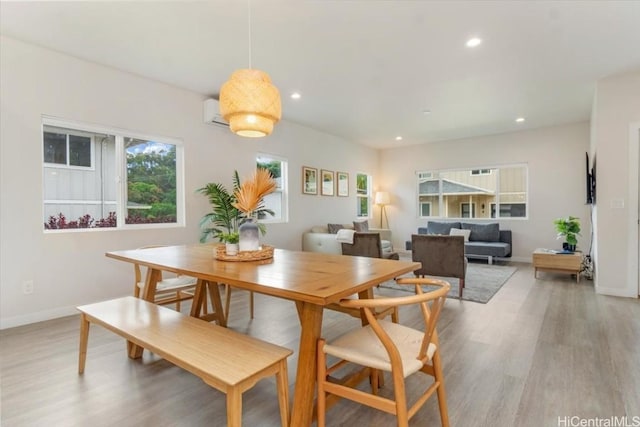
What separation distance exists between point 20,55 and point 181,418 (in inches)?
139

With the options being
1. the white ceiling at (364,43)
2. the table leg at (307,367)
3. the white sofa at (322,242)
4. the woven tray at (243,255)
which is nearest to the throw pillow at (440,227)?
the white sofa at (322,242)

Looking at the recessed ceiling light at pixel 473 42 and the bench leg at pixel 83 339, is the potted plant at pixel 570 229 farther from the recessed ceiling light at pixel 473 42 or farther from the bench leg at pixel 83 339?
the bench leg at pixel 83 339

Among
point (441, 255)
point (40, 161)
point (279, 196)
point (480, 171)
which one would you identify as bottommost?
point (441, 255)

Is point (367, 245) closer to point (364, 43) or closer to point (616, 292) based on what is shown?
point (364, 43)

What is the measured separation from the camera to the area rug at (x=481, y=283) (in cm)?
394

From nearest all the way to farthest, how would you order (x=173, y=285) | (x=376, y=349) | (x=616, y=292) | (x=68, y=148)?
(x=376, y=349)
(x=173, y=285)
(x=68, y=148)
(x=616, y=292)

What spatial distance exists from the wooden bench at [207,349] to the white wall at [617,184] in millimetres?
4478

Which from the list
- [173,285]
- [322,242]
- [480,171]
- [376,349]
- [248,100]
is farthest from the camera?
[480,171]

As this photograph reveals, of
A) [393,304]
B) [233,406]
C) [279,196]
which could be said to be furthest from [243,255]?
[279,196]

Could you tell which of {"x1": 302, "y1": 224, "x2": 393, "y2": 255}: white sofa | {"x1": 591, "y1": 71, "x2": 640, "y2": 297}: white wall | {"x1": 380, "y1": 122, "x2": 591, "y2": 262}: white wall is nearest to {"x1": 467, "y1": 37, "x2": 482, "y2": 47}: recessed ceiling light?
{"x1": 591, "y1": 71, "x2": 640, "y2": 297}: white wall

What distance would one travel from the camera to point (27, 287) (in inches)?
118

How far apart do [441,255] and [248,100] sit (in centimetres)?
314

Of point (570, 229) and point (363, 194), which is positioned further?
point (363, 194)

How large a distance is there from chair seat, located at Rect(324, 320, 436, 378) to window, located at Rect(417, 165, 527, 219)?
6.39 metres
